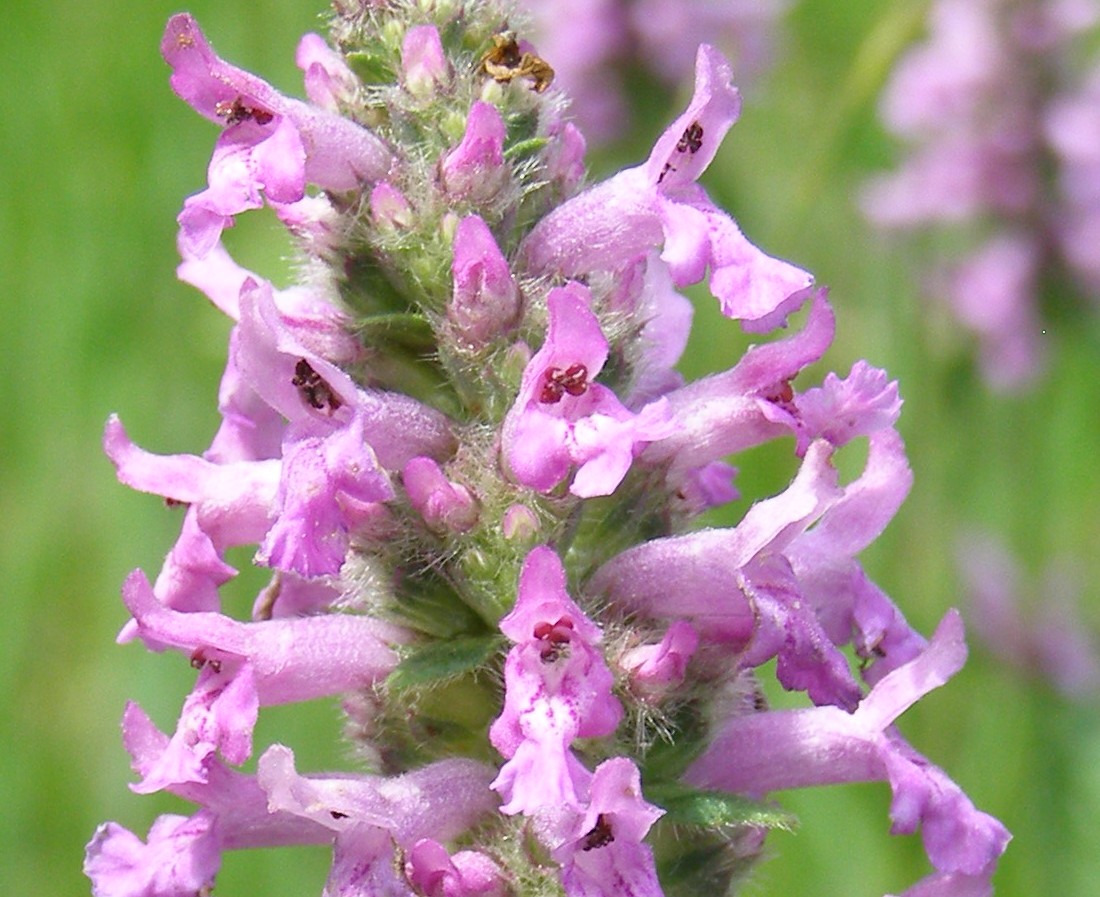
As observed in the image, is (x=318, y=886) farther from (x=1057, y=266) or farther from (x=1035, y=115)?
(x=1035, y=115)

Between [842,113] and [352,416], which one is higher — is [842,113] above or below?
below

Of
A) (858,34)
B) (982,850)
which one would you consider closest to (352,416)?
(982,850)

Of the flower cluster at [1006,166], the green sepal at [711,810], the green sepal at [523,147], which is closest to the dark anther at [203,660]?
the green sepal at [711,810]

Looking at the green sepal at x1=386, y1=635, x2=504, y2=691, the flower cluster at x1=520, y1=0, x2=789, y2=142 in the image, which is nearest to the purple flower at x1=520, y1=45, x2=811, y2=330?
the green sepal at x1=386, y1=635, x2=504, y2=691

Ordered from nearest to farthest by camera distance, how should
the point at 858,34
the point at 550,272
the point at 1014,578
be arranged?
the point at 550,272, the point at 1014,578, the point at 858,34

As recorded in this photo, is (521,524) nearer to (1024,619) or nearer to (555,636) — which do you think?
(555,636)

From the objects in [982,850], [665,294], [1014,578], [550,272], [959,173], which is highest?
[550,272]
